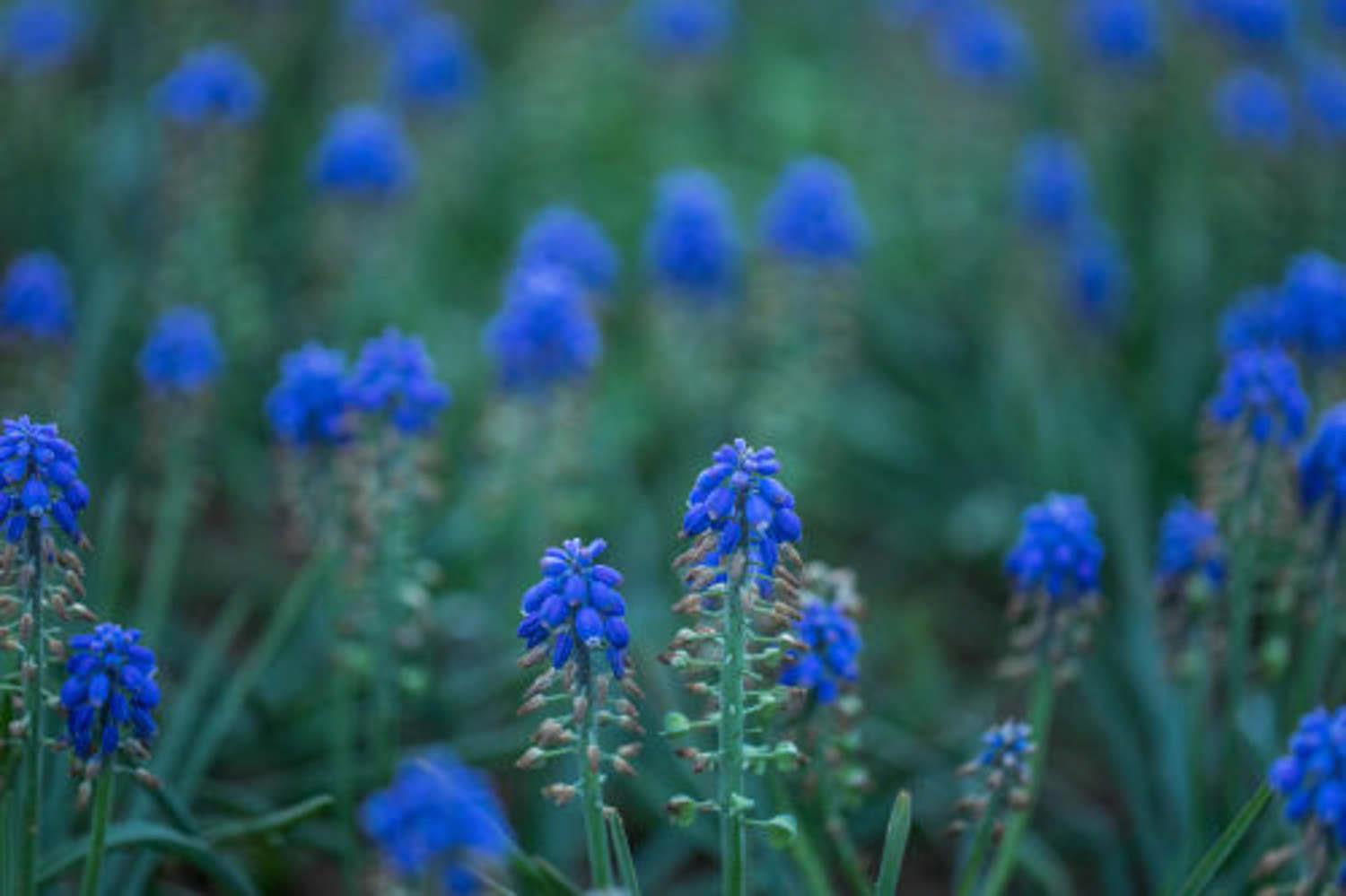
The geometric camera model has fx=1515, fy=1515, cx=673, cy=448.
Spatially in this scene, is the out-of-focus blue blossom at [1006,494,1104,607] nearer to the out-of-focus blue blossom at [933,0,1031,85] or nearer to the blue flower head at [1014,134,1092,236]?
the blue flower head at [1014,134,1092,236]

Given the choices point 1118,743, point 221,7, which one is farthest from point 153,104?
point 1118,743

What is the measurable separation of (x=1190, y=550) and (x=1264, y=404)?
49cm

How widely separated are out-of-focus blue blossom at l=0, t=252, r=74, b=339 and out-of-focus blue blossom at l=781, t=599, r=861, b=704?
332 centimetres

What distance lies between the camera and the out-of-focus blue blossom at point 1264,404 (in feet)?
14.0

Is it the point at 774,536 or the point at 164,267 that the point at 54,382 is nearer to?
the point at 164,267

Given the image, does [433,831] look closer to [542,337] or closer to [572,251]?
[542,337]

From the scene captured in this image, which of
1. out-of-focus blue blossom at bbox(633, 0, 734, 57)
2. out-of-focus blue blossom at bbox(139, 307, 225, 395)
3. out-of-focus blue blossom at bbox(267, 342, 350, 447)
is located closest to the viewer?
out-of-focus blue blossom at bbox(267, 342, 350, 447)

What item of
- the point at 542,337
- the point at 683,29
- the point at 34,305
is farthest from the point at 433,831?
the point at 683,29

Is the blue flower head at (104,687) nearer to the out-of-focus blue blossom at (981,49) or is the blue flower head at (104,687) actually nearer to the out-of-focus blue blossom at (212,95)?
the out-of-focus blue blossom at (212,95)

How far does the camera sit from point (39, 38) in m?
8.48

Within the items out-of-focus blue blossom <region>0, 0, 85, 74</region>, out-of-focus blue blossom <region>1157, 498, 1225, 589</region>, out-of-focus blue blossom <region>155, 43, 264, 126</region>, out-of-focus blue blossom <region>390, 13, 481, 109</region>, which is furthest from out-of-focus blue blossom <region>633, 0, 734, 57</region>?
out-of-focus blue blossom <region>1157, 498, 1225, 589</region>

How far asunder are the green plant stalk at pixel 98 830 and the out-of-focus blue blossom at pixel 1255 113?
7.21 m

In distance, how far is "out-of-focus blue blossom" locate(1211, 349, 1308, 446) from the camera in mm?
4254

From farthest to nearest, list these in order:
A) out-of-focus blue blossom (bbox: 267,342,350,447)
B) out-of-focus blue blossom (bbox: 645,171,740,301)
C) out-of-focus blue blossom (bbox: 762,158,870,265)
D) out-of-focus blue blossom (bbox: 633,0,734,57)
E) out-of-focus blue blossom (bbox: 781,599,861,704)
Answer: out-of-focus blue blossom (bbox: 633,0,734,57)
out-of-focus blue blossom (bbox: 645,171,740,301)
out-of-focus blue blossom (bbox: 762,158,870,265)
out-of-focus blue blossom (bbox: 267,342,350,447)
out-of-focus blue blossom (bbox: 781,599,861,704)
